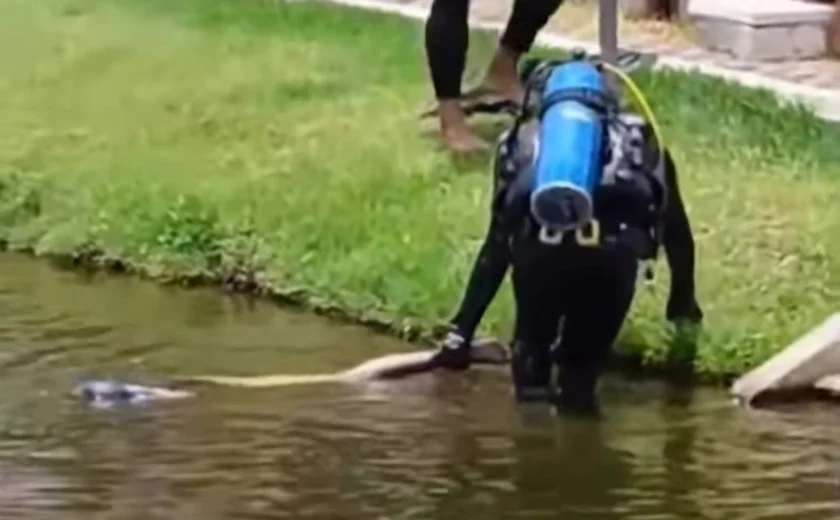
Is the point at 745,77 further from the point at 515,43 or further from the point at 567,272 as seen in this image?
the point at 567,272

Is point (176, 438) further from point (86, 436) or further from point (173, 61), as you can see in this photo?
point (173, 61)

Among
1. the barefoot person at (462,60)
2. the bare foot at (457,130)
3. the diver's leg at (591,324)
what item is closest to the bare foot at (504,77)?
the barefoot person at (462,60)

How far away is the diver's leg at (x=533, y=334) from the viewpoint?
7.63 metres

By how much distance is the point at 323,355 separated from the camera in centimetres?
879

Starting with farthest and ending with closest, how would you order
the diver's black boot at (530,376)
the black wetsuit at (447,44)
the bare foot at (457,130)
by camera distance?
the bare foot at (457,130) → the black wetsuit at (447,44) → the diver's black boot at (530,376)

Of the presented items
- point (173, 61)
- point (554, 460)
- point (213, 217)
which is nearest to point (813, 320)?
point (554, 460)

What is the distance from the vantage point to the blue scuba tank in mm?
7316

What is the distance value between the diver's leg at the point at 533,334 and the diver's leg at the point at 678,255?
1.78 ft

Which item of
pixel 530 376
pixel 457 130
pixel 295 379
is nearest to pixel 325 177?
pixel 457 130

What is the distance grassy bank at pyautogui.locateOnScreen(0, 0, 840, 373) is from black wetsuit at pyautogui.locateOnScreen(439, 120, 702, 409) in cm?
63

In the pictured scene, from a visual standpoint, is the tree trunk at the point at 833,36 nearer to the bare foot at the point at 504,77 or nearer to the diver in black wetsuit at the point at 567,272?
the bare foot at the point at 504,77

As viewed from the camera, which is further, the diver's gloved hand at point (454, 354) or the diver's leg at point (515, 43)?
the diver's leg at point (515, 43)

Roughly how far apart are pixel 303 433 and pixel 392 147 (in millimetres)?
3651

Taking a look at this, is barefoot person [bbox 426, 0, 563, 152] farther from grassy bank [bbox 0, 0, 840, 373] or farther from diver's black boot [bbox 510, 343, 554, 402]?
diver's black boot [bbox 510, 343, 554, 402]
